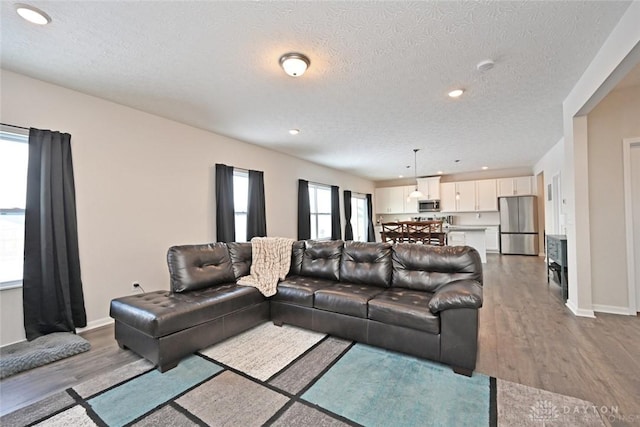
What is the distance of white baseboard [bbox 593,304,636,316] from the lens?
9.93 ft

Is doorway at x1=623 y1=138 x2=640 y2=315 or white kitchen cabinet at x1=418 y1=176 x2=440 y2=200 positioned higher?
white kitchen cabinet at x1=418 y1=176 x2=440 y2=200

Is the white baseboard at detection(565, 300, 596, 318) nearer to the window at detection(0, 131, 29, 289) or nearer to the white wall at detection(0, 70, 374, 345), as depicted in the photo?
the white wall at detection(0, 70, 374, 345)

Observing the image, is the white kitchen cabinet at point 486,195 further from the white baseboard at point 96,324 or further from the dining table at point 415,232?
the white baseboard at point 96,324

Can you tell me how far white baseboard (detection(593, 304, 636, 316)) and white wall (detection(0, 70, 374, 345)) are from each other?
5149 millimetres

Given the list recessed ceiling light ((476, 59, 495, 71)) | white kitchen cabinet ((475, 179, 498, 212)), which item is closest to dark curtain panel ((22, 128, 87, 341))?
recessed ceiling light ((476, 59, 495, 71))

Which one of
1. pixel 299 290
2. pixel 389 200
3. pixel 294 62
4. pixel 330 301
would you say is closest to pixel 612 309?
pixel 330 301

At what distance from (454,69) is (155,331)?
342 centimetres

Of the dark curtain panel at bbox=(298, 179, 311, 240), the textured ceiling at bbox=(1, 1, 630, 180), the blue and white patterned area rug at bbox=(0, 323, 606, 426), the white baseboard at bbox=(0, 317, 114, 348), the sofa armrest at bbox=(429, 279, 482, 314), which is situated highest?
the textured ceiling at bbox=(1, 1, 630, 180)

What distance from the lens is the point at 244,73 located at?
101 inches

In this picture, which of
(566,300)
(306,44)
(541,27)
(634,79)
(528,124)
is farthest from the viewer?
(528,124)

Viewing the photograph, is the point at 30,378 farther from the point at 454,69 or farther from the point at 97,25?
the point at 454,69

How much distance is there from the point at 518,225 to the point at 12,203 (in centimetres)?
983

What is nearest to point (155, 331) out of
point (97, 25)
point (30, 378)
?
point (30, 378)

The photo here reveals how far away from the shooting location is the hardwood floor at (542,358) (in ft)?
5.89
